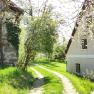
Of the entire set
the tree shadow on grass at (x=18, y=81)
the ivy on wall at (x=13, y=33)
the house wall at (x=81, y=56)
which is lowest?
the tree shadow on grass at (x=18, y=81)

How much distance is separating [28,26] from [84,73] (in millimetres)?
7979

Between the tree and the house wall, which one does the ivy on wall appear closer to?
the tree

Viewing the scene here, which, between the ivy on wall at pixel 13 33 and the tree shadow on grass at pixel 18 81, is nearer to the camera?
the tree shadow on grass at pixel 18 81

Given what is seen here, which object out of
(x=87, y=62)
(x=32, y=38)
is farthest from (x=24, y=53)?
(x=87, y=62)

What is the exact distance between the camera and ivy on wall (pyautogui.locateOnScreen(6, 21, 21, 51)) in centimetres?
3544

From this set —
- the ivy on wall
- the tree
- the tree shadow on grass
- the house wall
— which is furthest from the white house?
the tree shadow on grass

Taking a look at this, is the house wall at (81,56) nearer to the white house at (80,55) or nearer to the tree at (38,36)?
the white house at (80,55)

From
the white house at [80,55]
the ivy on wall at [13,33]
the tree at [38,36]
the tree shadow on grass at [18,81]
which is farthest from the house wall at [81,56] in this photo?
the tree shadow on grass at [18,81]

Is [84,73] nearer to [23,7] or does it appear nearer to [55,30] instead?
[55,30]

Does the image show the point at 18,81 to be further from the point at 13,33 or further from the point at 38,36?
the point at 13,33

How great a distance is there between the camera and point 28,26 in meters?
32.3

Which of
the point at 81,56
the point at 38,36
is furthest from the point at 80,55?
the point at 38,36

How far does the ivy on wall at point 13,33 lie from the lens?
→ 3544 cm

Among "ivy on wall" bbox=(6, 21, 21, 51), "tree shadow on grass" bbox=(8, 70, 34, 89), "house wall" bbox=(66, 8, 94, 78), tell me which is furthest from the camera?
"ivy on wall" bbox=(6, 21, 21, 51)
